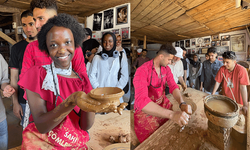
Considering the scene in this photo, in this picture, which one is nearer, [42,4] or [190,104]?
[42,4]

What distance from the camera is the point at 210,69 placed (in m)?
0.88

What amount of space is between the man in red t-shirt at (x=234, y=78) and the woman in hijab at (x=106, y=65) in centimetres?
64

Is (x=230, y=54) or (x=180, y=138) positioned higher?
(x=230, y=54)

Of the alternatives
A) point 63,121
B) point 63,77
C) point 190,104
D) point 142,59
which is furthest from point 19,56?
point 190,104

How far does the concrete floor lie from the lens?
0.58 meters

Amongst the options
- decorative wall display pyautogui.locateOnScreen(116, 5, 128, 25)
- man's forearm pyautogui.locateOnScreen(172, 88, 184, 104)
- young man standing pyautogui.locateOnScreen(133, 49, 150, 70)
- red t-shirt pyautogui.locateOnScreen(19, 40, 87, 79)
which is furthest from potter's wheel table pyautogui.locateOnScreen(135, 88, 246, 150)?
decorative wall display pyautogui.locateOnScreen(116, 5, 128, 25)

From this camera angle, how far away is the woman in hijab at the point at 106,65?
724 millimetres

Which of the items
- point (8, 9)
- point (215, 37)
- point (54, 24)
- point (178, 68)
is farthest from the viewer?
point (178, 68)

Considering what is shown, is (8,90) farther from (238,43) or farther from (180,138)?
(238,43)

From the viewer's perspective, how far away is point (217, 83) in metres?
0.85

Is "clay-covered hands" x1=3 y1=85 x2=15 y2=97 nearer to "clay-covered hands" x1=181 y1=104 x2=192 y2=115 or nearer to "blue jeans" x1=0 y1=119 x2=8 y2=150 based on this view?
"blue jeans" x1=0 y1=119 x2=8 y2=150

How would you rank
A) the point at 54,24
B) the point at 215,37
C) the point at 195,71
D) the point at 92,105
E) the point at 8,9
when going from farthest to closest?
the point at 195,71 → the point at 215,37 → the point at 8,9 → the point at 54,24 → the point at 92,105

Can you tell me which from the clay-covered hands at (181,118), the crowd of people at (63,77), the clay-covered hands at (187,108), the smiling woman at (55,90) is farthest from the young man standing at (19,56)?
the clay-covered hands at (187,108)

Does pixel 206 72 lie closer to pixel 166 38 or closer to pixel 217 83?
pixel 217 83
